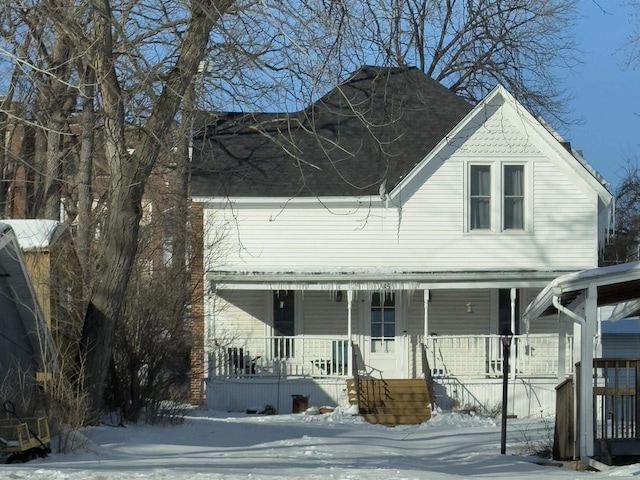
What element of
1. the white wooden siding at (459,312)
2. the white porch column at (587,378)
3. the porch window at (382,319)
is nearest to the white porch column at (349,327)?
the porch window at (382,319)

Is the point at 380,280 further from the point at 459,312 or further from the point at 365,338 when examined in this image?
the point at 459,312

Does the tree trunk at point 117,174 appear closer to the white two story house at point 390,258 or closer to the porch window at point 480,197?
the white two story house at point 390,258

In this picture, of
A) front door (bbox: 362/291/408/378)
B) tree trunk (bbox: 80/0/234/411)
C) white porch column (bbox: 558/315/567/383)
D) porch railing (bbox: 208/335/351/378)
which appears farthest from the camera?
front door (bbox: 362/291/408/378)

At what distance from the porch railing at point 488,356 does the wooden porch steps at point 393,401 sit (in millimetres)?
1095

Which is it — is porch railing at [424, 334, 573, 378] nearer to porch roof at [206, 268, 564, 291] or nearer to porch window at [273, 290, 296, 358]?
porch roof at [206, 268, 564, 291]

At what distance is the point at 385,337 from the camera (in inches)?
1126

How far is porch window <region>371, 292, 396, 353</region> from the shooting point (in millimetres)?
28562

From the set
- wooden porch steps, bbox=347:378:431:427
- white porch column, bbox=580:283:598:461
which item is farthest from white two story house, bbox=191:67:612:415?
white porch column, bbox=580:283:598:461

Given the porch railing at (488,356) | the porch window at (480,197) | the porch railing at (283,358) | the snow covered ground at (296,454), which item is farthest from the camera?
the porch window at (480,197)

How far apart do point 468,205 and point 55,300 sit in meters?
13.0

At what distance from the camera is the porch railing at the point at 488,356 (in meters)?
26.6

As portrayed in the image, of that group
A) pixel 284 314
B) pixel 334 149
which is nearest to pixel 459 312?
pixel 284 314

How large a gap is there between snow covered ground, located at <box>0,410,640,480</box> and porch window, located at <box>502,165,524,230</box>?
22.3 feet

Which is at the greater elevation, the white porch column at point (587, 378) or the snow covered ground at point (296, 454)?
the white porch column at point (587, 378)
